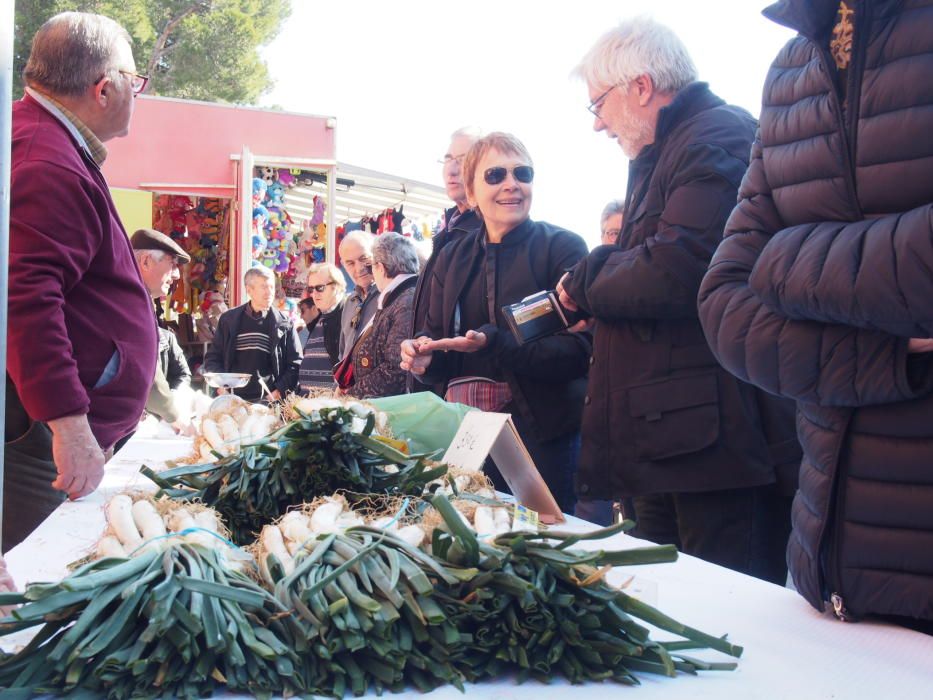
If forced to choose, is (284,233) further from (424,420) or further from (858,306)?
(858,306)

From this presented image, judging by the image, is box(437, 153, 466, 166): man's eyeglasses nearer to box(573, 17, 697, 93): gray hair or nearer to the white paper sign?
box(573, 17, 697, 93): gray hair

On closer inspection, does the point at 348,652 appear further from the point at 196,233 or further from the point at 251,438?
the point at 196,233

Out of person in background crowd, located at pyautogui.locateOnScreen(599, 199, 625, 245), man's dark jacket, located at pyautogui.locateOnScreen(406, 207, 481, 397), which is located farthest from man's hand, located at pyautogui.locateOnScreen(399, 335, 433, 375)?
person in background crowd, located at pyautogui.locateOnScreen(599, 199, 625, 245)

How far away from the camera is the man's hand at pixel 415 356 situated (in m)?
2.86

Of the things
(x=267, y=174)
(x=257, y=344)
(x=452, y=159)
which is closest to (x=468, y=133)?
(x=452, y=159)

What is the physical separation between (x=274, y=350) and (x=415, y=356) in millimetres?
4457

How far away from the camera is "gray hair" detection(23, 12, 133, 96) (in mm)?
2443

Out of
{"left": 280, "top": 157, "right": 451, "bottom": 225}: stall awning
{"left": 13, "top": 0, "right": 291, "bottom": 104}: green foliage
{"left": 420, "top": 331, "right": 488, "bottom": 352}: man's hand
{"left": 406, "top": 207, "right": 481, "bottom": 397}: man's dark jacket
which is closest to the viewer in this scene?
{"left": 420, "top": 331, "right": 488, "bottom": 352}: man's hand

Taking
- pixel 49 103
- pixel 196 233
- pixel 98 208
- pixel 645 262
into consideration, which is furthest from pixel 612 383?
pixel 196 233

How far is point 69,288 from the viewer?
89.5 inches

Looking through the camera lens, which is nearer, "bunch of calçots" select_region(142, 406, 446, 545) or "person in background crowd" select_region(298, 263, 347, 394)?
"bunch of calçots" select_region(142, 406, 446, 545)

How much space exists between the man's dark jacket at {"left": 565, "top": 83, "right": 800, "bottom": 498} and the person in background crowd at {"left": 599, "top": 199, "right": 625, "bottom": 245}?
2.34 meters

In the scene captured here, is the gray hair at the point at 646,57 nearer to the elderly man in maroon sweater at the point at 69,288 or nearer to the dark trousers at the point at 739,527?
the dark trousers at the point at 739,527

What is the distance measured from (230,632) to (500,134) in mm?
2286
